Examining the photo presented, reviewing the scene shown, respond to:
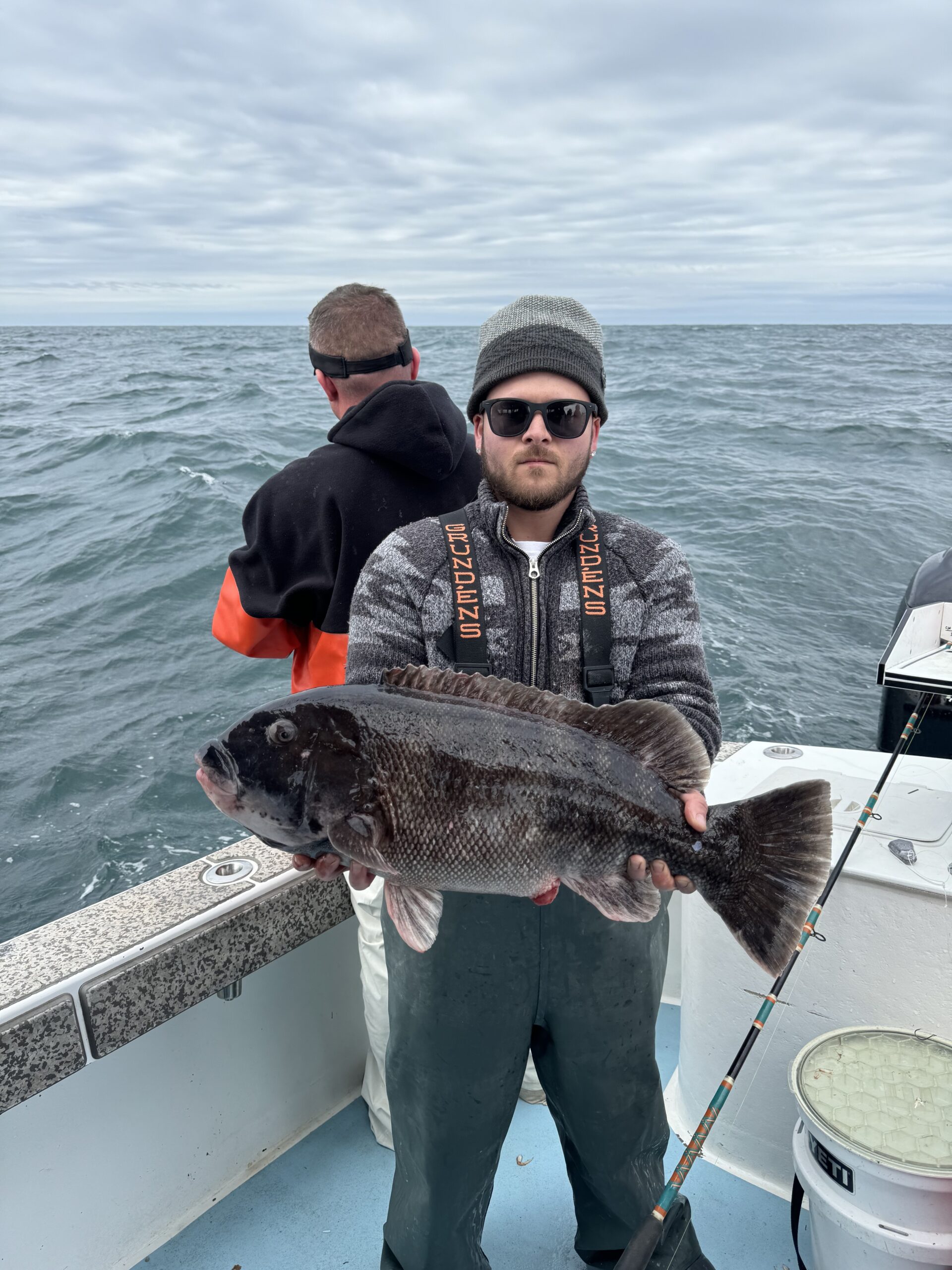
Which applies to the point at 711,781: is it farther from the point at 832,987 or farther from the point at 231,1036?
the point at 231,1036

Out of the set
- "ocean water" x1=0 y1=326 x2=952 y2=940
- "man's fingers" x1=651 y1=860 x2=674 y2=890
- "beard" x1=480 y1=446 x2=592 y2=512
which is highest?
"beard" x1=480 y1=446 x2=592 y2=512

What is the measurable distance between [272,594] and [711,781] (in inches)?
68.6

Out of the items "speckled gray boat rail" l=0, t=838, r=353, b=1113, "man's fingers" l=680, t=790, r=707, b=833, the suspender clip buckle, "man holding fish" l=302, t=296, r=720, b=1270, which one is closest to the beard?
"man holding fish" l=302, t=296, r=720, b=1270

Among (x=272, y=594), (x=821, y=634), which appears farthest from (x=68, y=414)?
(x=272, y=594)

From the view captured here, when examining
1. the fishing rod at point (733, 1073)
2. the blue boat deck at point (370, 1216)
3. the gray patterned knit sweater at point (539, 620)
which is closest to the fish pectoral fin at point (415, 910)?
the gray patterned knit sweater at point (539, 620)

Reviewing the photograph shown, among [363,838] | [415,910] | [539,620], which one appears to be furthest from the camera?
[539,620]

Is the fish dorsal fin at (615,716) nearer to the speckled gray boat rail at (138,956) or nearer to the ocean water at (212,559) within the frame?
the speckled gray boat rail at (138,956)

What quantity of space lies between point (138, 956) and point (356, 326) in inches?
91.5

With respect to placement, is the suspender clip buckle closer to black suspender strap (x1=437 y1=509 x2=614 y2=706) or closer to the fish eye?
black suspender strap (x1=437 y1=509 x2=614 y2=706)

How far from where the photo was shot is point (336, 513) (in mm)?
3180

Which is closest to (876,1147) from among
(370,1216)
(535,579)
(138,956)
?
(535,579)

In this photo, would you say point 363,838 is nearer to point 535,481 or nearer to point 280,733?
point 280,733

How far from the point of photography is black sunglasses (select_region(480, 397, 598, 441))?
256 cm

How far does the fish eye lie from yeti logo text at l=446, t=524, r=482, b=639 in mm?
586
